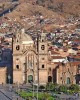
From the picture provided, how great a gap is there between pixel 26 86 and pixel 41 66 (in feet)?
12.9

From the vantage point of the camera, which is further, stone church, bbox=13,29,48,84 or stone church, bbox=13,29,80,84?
stone church, bbox=13,29,80,84

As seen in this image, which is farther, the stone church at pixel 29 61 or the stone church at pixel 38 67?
the stone church at pixel 38 67

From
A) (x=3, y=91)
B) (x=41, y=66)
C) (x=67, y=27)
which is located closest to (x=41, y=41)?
(x=41, y=66)

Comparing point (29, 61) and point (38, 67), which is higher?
point (29, 61)

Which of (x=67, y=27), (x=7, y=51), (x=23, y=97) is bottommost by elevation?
(x=23, y=97)

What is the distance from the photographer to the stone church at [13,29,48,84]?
81875 millimetres

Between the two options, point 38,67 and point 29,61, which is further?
point 38,67

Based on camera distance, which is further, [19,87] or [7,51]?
[7,51]

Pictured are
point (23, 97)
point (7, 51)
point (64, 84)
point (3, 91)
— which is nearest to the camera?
point (23, 97)

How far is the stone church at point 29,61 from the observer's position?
81875 mm

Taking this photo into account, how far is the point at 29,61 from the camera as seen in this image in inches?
3253

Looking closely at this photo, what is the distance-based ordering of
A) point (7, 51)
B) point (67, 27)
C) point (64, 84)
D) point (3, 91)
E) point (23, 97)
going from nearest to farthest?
point (23, 97)
point (3, 91)
point (64, 84)
point (7, 51)
point (67, 27)

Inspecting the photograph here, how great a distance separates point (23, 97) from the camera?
71188mm

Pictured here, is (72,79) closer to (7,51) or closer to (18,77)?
(18,77)
